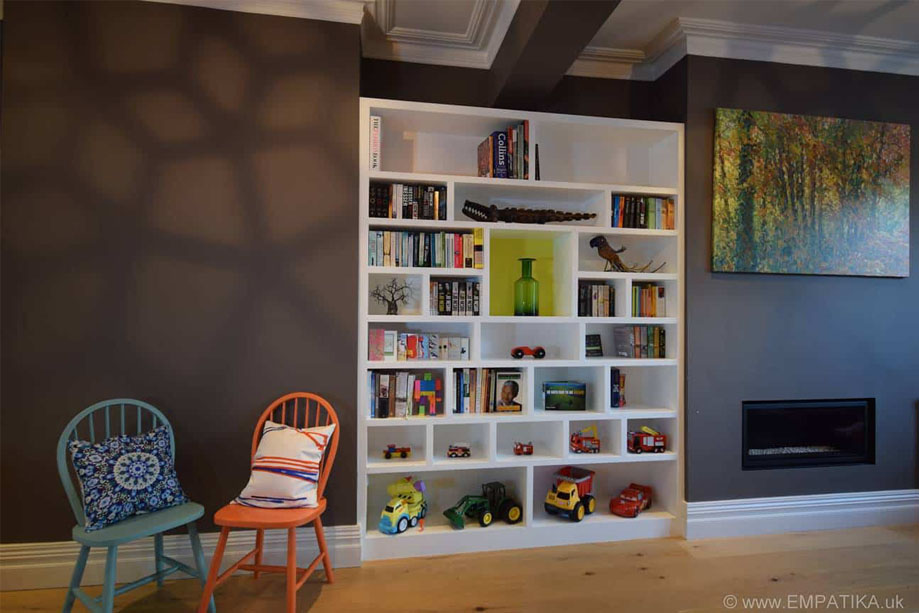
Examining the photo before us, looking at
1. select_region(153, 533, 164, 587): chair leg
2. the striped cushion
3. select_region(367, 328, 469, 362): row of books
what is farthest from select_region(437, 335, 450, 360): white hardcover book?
select_region(153, 533, 164, 587): chair leg

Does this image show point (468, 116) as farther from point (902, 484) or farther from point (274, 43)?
point (902, 484)

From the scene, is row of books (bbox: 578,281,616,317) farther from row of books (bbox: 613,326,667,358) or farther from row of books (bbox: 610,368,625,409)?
row of books (bbox: 610,368,625,409)

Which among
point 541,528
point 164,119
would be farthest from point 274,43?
point 541,528

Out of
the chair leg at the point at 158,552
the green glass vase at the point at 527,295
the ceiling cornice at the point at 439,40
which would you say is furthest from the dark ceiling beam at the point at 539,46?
the chair leg at the point at 158,552

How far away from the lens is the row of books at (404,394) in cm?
264

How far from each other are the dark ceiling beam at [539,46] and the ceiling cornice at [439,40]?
3.6 inches

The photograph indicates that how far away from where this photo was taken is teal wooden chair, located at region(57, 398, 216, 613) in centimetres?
186

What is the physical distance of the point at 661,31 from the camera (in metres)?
2.84

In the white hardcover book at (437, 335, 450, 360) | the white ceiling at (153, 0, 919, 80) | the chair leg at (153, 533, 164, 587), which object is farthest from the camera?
the white hardcover book at (437, 335, 450, 360)

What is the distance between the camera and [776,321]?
9.63ft

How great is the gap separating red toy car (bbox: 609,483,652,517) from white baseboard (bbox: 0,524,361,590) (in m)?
1.42

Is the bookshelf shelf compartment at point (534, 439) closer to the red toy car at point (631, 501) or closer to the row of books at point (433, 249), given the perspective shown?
the red toy car at point (631, 501)

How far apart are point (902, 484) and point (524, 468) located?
2.29 metres

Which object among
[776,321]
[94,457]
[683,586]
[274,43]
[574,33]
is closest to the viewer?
[94,457]
